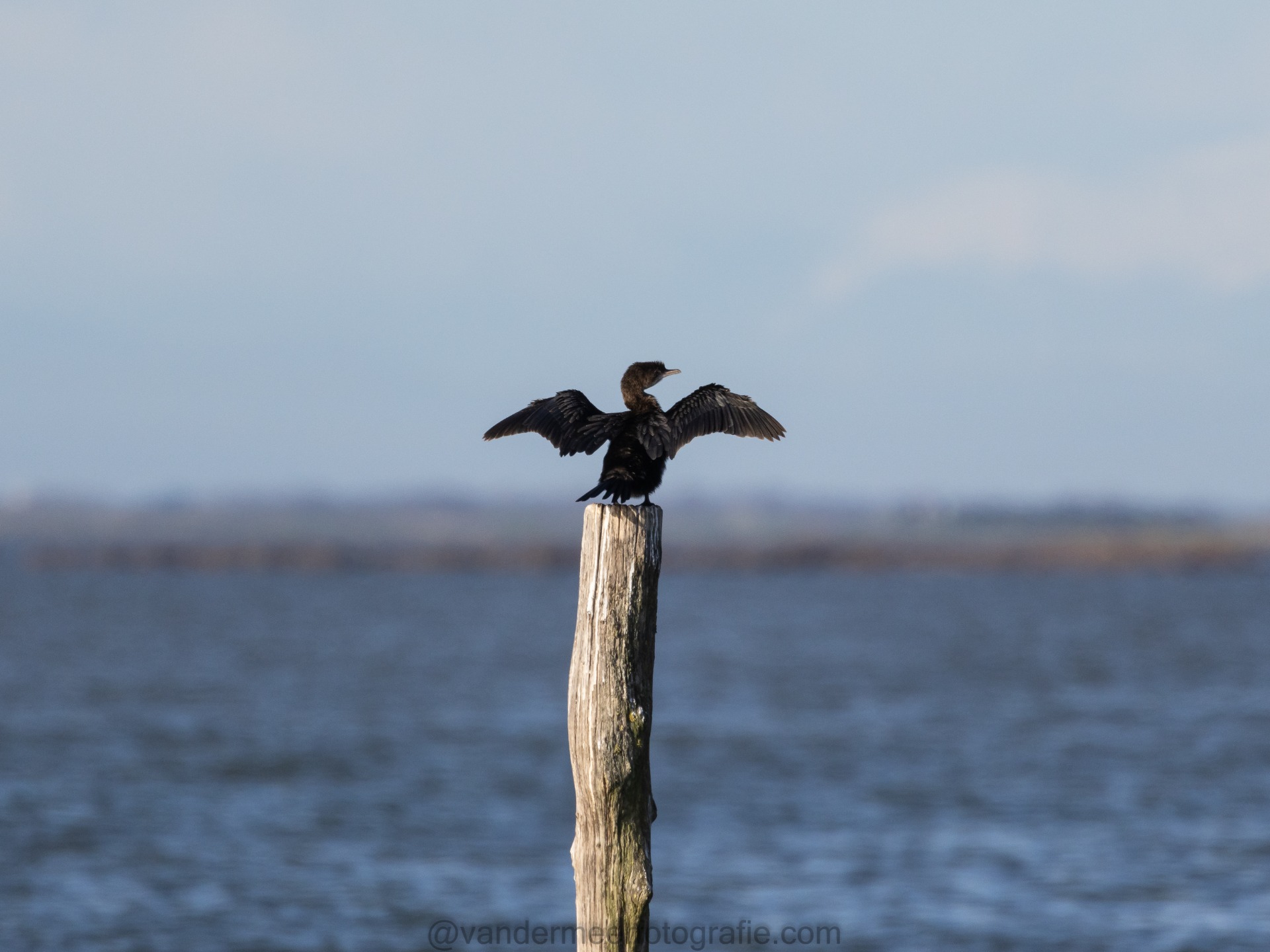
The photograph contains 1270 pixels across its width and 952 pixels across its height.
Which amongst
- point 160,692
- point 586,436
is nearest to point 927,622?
point 160,692

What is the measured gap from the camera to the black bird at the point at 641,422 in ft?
26.9

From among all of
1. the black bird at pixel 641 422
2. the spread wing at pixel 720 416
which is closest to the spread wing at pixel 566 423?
the black bird at pixel 641 422

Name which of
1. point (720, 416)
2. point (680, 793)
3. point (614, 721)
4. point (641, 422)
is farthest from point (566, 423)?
point (680, 793)

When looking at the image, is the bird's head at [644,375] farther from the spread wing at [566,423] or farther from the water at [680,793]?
the water at [680,793]

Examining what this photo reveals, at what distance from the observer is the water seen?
67.1 ft

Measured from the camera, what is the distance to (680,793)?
29.7 m

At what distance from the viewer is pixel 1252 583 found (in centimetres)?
16700

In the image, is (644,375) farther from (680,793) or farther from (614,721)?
(680,793)

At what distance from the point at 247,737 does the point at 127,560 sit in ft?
544

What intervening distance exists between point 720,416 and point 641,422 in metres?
0.47

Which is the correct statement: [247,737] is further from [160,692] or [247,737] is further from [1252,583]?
[1252,583]

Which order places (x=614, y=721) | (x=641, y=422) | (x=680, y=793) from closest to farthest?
(x=614, y=721)
(x=641, y=422)
(x=680, y=793)

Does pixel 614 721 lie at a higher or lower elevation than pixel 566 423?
lower

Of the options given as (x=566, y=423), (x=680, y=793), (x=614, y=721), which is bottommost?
(x=680, y=793)
